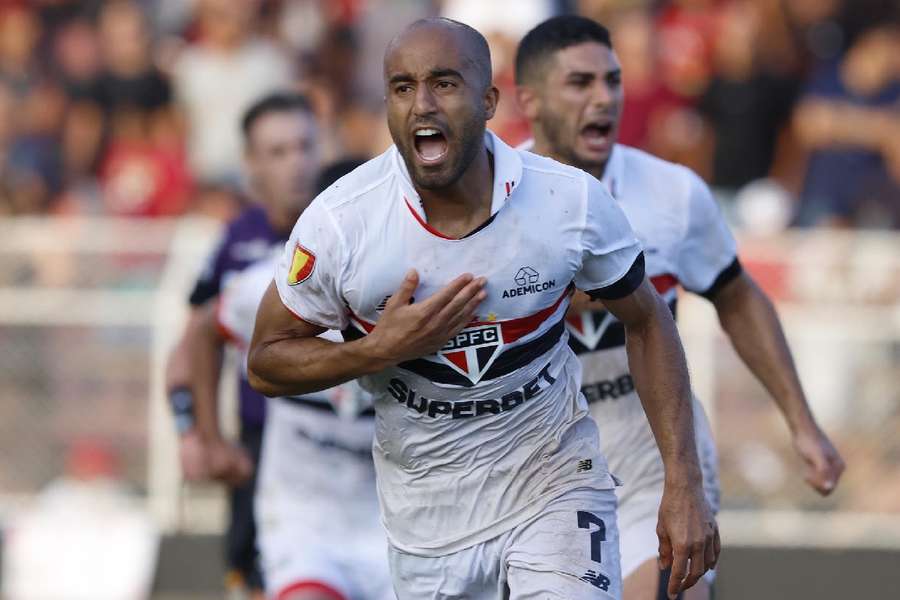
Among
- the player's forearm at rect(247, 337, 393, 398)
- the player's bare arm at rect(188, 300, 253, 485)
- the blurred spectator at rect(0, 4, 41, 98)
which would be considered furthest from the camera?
the blurred spectator at rect(0, 4, 41, 98)

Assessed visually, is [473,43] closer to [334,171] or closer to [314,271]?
[314,271]

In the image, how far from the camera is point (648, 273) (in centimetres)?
573

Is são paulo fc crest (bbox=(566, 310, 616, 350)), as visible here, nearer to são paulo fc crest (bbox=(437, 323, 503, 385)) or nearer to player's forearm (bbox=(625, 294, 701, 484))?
player's forearm (bbox=(625, 294, 701, 484))

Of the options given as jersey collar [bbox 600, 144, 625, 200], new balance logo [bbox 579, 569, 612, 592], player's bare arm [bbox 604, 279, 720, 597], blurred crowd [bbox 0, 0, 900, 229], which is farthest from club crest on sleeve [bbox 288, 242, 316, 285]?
blurred crowd [bbox 0, 0, 900, 229]

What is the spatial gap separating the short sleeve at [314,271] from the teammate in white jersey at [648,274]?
124cm

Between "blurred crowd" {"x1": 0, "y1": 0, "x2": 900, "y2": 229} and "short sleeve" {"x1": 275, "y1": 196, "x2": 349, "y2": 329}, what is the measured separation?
6423 millimetres

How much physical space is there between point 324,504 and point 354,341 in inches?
96.5

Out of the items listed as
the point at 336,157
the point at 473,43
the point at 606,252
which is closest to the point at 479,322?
the point at 606,252

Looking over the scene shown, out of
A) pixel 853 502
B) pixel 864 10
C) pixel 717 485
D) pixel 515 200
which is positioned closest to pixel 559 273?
pixel 515 200

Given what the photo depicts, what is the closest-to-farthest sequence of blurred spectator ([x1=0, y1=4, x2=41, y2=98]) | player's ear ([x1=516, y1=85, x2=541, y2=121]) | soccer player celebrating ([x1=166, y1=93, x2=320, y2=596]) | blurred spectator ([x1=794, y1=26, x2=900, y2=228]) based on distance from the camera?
player's ear ([x1=516, y1=85, x2=541, y2=121]) < soccer player celebrating ([x1=166, y1=93, x2=320, y2=596]) < blurred spectator ([x1=794, y1=26, x2=900, y2=228]) < blurred spectator ([x1=0, y1=4, x2=41, y2=98])

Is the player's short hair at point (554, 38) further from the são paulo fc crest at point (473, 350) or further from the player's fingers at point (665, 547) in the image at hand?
the player's fingers at point (665, 547)

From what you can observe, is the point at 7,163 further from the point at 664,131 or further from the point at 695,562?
the point at 695,562

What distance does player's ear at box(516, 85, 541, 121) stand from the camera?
20.0 ft

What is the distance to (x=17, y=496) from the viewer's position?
1086 centimetres
